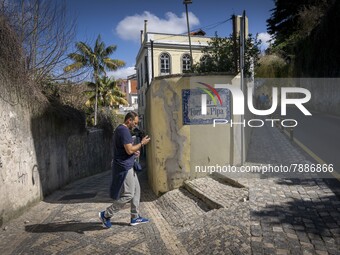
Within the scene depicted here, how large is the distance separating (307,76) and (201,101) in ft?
81.5

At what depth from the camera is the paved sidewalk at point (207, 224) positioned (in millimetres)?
3820

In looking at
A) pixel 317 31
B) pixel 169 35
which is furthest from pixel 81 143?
pixel 169 35

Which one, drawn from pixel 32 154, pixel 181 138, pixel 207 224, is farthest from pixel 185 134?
pixel 32 154

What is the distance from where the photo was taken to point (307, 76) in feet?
92.5

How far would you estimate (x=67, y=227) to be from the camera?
531 centimetres

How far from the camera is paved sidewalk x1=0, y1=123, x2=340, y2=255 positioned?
382 cm

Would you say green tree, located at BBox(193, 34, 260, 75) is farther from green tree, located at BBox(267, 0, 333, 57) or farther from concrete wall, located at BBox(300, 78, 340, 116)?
green tree, located at BBox(267, 0, 333, 57)

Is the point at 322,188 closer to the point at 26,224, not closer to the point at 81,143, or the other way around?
the point at 26,224

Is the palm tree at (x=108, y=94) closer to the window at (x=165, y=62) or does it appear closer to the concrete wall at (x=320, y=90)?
the window at (x=165, y=62)

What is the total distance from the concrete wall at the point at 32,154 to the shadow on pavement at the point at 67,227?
0.68 metres

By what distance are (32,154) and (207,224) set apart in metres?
4.56

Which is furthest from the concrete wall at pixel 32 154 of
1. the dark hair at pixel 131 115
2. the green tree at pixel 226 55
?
the green tree at pixel 226 55

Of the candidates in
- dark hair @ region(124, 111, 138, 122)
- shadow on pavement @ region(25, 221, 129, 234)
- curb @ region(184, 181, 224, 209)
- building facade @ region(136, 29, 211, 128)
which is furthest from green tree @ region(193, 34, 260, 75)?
building facade @ region(136, 29, 211, 128)

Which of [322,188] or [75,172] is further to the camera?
[75,172]
